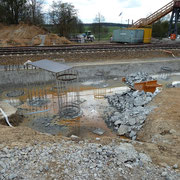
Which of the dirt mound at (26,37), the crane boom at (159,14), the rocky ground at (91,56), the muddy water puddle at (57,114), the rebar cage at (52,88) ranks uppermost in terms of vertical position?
the crane boom at (159,14)

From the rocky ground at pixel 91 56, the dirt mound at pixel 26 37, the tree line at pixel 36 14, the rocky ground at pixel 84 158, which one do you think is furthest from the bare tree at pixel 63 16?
the rocky ground at pixel 84 158

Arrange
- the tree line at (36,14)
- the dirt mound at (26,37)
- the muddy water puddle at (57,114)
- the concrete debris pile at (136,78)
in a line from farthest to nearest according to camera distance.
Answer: the tree line at (36,14) → the dirt mound at (26,37) → the concrete debris pile at (136,78) → the muddy water puddle at (57,114)

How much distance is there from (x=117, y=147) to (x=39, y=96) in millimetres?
7608

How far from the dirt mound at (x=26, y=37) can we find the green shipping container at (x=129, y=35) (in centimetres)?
801

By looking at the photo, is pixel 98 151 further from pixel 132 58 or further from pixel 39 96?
pixel 132 58

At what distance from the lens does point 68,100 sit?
39.3 feet

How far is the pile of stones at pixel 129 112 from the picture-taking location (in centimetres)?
844

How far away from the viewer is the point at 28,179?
446 centimetres

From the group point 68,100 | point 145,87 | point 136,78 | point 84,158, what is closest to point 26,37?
point 68,100

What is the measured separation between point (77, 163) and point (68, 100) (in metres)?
7.12

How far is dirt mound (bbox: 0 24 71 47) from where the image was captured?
2717 cm

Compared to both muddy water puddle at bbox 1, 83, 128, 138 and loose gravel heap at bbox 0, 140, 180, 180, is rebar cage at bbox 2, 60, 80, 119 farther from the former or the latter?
loose gravel heap at bbox 0, 140, 180, 180

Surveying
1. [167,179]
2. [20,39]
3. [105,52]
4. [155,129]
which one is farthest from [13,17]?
[167,179]

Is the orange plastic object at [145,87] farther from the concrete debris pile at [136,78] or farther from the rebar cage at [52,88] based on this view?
the rebar cage at [52,88]
